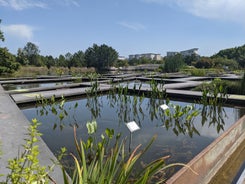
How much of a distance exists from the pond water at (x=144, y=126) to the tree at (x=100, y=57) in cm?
3731

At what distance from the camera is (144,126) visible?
396cm

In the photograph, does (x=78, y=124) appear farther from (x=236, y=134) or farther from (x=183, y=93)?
(x=183, y=93)

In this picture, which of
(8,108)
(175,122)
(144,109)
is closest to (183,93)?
(144,109)

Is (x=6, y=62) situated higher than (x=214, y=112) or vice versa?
(x=6, y=62)

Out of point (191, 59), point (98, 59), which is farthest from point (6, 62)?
point (191, 59)

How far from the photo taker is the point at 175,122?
4145 mm

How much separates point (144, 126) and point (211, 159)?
1704 millimetres

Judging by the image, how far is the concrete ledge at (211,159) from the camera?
1837mm

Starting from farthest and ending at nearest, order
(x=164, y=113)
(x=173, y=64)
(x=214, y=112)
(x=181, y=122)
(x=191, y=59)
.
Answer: (x=191, y=59), (x=173, y=64), (x=214, y=112), (x=164, y=113), (x=181, y=122)

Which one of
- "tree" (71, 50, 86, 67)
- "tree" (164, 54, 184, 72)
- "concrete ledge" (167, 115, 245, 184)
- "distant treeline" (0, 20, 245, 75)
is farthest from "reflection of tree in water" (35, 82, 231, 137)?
"tree" (71, 50, 86, 67)

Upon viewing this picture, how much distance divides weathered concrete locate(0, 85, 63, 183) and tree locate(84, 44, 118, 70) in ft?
127

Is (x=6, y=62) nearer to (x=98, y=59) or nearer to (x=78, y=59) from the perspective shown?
(x=78, y=59)

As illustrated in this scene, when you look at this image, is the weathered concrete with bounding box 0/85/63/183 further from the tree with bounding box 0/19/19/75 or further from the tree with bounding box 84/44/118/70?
the tree with bounding box 84/44/118/70

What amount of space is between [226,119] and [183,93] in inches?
77.2
